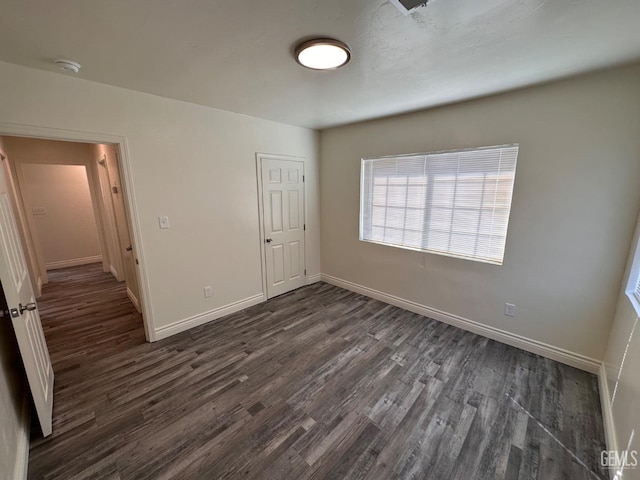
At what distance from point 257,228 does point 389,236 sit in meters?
1.82

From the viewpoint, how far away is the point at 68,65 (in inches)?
70.1

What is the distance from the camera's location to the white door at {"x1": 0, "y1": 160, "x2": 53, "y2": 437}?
1476 millimetres

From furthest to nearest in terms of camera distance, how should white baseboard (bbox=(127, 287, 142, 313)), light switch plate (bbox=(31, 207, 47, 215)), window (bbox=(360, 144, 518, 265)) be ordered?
light switch plate (bbox=(31, 207, 47, 215)), white baseboard (bbox=(127, 287, 142, 313)), window (bbox=(360, 144, 518, 265))

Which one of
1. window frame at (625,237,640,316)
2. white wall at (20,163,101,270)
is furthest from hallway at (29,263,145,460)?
window frame at (625,237,640,316)

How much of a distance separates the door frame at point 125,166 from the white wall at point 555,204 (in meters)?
2.94

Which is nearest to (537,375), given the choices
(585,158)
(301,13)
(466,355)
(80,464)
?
(466,355)

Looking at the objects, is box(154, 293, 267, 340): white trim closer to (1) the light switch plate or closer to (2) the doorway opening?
(2) the doorway opening

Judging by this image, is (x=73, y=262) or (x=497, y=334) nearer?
(x=497, y=334)

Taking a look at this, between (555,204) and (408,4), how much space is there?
2112 mm

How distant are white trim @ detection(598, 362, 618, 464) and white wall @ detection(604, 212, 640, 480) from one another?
2 centimetres

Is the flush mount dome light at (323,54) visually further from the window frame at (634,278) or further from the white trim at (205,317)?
the white trim at (205,317)

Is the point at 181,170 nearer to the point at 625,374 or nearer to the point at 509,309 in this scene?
the point at 509,309

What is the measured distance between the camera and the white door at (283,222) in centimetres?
353

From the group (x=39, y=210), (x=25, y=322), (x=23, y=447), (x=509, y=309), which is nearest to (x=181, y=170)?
(x=25, y=322)
